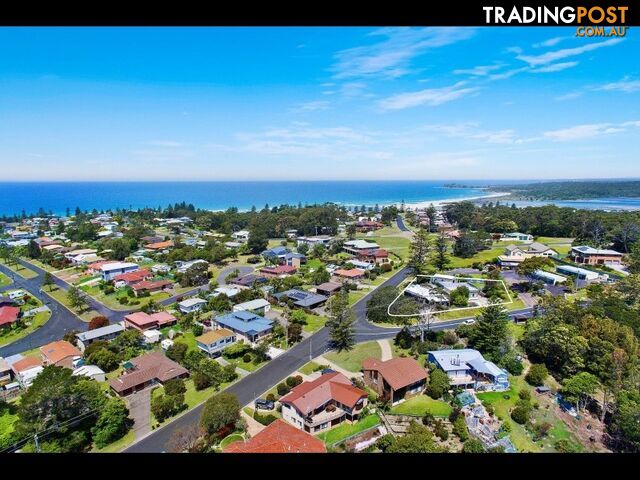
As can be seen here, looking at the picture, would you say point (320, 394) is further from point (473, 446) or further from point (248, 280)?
point (248, 280)

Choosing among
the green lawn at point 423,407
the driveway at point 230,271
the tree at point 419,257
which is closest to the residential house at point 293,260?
the driveway at point 230,271

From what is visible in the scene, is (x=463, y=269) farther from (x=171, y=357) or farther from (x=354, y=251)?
(x=171, y=357)

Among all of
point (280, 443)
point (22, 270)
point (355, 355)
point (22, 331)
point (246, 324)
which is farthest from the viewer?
point (22, 270)

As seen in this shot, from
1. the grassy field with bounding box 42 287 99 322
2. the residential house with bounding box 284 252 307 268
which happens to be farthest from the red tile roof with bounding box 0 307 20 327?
the residential house with bounding box 284 252 307 268

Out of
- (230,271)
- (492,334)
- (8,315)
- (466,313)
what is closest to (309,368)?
(492,334)

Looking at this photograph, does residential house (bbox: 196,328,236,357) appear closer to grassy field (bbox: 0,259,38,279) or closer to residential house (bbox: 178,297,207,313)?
residential house (bbox: 178,297,207,313)
